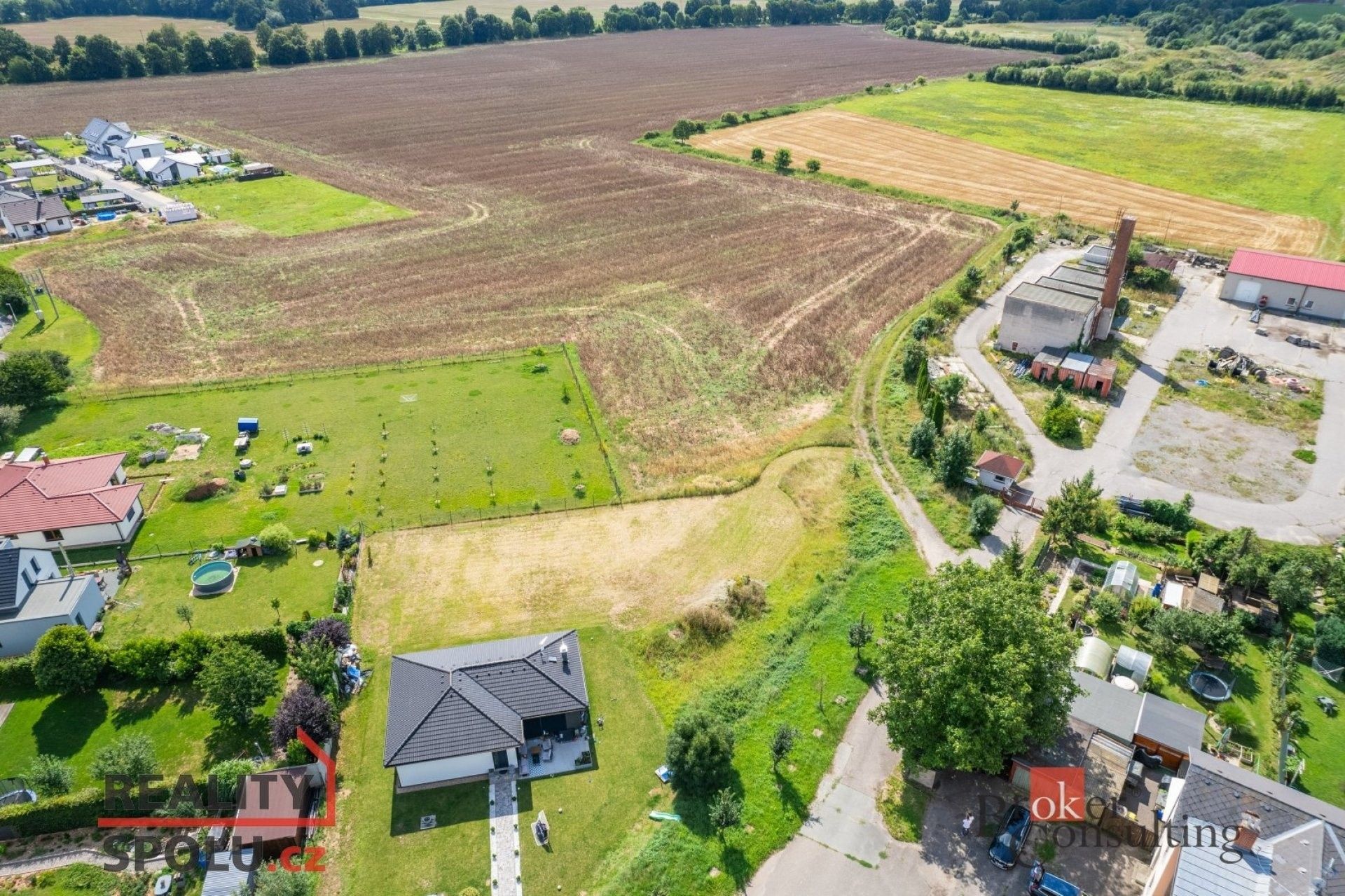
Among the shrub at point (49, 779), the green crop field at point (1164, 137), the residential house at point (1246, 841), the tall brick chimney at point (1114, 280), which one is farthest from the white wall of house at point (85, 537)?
the green crop field at point (1164, 137)

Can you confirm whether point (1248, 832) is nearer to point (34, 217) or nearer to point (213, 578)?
point (213, 578)

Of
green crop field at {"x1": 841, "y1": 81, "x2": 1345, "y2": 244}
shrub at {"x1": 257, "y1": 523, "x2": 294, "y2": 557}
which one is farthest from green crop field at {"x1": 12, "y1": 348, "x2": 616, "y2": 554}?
green crop field at {"x1": 841, "y1": 81, "x2": 1345, "y2": 244}

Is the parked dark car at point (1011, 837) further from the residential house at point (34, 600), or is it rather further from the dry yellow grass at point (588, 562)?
the residential house at point (34, 600)

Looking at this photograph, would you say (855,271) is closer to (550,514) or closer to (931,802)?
(550,514)

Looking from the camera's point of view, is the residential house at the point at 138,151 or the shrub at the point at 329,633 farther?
the residential house at the point at 138,151

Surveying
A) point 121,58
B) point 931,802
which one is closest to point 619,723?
point 931,802

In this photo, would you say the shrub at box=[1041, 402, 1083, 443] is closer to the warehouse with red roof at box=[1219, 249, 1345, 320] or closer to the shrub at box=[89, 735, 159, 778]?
the warehouse with red roof at box=[1219, 249, 1345, 320]

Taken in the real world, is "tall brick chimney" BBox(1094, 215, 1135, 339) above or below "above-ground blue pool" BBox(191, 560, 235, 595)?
above
